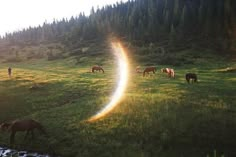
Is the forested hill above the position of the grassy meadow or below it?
above

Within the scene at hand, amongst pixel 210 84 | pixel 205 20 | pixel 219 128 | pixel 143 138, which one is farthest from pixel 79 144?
pixel 205 20

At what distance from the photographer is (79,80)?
168ft

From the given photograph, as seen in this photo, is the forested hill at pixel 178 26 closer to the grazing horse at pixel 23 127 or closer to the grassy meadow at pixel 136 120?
the grassy meadow at pixel 136 120

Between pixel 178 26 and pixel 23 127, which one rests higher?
pixel 178 26

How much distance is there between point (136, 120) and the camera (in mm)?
27906

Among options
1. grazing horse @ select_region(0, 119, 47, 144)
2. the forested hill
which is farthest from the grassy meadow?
the forested hill

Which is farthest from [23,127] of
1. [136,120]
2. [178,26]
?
[178,26]

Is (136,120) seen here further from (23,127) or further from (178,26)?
(178,26)

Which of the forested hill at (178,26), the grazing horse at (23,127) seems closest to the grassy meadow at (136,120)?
the grazing horse at (23,127)

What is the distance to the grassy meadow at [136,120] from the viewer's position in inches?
920

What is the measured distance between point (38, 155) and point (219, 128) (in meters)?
14.2

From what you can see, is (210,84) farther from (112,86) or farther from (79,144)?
(79,144)

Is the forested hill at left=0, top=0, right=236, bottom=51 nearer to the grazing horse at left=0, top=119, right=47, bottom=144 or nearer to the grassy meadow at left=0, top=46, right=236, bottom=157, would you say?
the grassy meadow at left=0, top=46, right=236, bottom=157

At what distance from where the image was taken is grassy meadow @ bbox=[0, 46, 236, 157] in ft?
76.7
